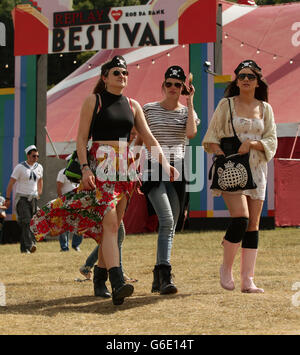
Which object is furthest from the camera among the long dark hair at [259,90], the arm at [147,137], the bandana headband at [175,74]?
the bandana headband at [175,74]

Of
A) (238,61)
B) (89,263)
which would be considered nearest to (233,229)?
(89,263)

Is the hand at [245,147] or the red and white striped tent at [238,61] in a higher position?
the red and white striped tent at [238,61]

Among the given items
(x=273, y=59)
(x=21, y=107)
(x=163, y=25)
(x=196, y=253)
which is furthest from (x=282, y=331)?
(x=273, y=59)

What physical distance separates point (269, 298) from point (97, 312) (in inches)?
48.6

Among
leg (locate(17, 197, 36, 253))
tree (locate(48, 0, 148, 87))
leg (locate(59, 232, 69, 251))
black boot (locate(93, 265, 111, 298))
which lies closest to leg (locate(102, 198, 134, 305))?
black boot (locate(93, 265, 111, 298))

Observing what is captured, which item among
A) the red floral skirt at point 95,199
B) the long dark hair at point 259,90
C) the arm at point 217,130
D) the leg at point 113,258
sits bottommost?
the leg at point 113,258

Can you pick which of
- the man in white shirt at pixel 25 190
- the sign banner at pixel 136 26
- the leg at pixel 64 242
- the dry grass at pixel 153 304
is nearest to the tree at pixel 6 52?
the sign banner at pixel 136 26

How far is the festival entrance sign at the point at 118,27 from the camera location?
42.7 feet

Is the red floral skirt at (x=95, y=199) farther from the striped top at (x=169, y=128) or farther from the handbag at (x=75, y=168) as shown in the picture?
the striped top at (x=169, y=128)

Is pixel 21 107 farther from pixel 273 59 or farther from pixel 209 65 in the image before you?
pixel 273 59

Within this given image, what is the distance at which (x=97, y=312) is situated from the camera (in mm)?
4699

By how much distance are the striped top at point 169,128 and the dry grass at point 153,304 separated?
1.12 metres

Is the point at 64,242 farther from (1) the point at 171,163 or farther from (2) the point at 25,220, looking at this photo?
(1) the point at 171,163

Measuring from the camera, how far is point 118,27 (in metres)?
13.4
